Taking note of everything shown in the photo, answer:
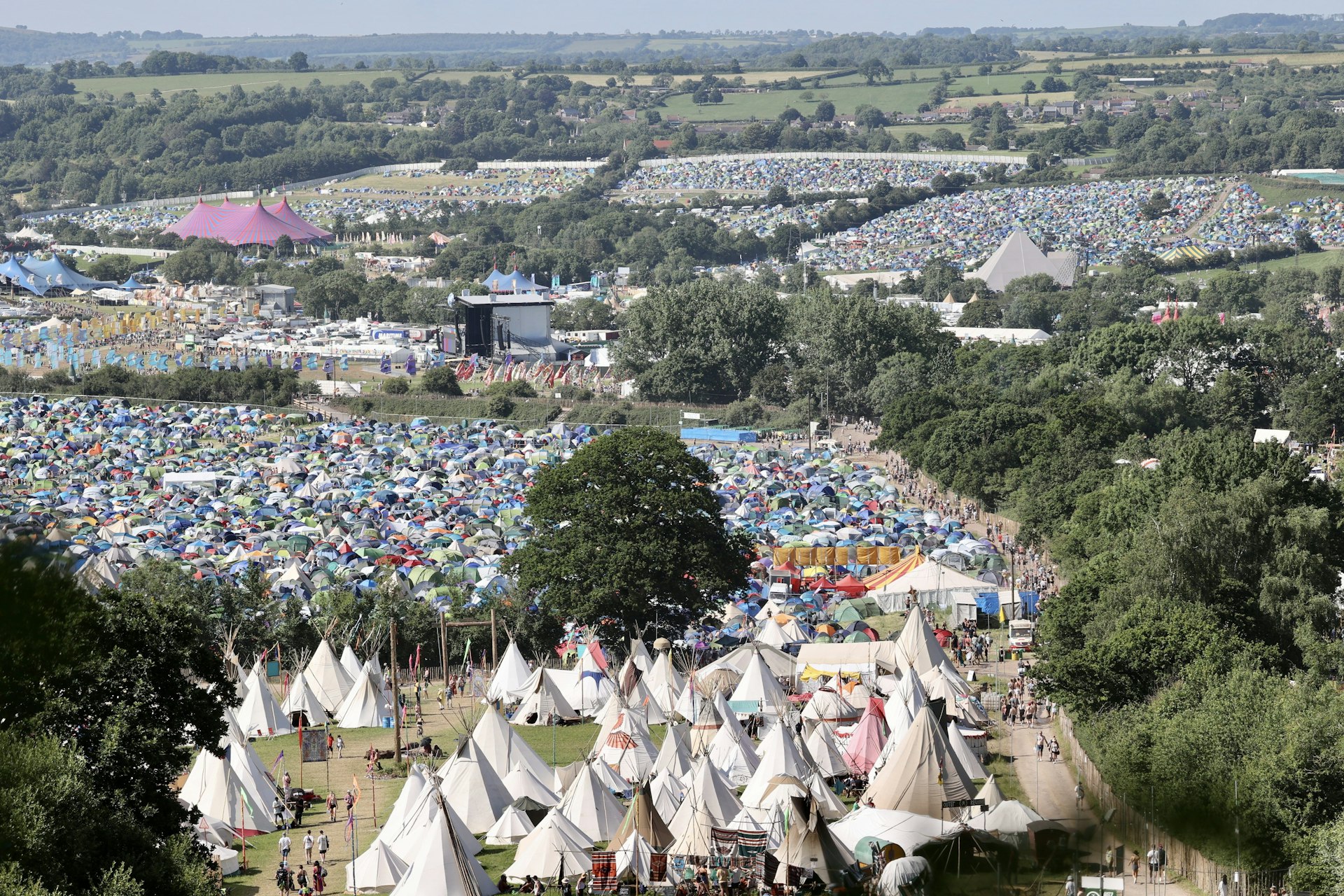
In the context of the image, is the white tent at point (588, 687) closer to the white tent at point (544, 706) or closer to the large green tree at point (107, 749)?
the white tent at point (544, 706)

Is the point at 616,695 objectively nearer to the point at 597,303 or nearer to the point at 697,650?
the point at 697,650

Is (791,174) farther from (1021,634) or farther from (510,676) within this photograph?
(510,676)

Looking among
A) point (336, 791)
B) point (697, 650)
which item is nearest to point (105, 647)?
point (336, 791)

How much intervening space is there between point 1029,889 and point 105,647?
13.2 meters

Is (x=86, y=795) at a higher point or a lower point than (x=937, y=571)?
higher

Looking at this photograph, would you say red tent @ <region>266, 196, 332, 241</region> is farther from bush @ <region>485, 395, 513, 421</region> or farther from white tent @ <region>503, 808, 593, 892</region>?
white tent @ <region>503, 808, 593, 892</region>

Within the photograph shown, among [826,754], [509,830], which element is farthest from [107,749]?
[826,754]

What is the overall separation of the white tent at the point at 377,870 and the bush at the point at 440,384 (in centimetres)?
5052

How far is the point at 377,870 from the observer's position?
65.5ft

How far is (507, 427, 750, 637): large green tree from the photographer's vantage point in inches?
1262

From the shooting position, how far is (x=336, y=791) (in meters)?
24.8

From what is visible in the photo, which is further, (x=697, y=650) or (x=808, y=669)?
(x=697, y=650)

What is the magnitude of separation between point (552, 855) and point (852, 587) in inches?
704

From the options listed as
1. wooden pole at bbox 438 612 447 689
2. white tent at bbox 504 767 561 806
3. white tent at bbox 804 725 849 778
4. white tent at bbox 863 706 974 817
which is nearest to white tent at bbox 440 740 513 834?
white tent at bbox 504 767 561 806
